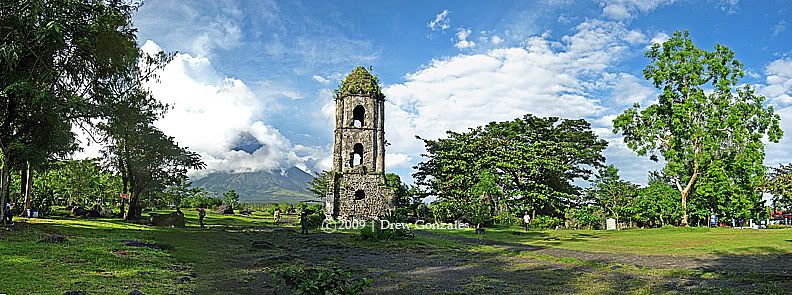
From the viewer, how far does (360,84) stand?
39.7 metres

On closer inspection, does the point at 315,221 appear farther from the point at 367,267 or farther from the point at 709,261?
the point at 709,261

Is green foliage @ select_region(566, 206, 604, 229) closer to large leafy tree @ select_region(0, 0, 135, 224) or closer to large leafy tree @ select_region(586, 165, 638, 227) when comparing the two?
large leafy tree @ select_region(586, 165, 638, 227)

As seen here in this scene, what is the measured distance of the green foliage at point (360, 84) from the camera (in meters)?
39.4

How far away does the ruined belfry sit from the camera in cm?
3759

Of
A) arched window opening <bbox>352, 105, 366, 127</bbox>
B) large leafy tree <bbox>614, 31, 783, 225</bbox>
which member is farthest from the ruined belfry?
large leafy tree <bbox>614, 31, 783, 225</bbox>

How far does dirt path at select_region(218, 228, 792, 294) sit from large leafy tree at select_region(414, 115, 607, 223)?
73.1 feet

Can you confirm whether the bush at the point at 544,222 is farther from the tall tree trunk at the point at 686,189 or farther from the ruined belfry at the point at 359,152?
the ruined belfry at the point at 359,152

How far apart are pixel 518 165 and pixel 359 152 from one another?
1156 centimetres

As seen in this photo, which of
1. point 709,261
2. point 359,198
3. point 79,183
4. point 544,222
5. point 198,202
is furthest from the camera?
point 198,202

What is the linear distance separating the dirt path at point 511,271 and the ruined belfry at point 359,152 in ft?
60.7

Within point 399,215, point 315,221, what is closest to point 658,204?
point 399,215

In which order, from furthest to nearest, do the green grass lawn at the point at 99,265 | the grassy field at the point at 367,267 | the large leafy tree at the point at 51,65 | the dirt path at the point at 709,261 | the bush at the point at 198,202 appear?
1. the bush at the point at 198,202
2. the large leafy tree at the point at 51,65
3. the dirt path at the point at 709,261
4. the grassy field at the point at 367,267
5. the green grass lawn at the point at 99,265

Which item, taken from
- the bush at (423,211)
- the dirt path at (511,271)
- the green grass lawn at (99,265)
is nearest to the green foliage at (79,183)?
the bush at (423,211)

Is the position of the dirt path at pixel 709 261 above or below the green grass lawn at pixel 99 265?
below
